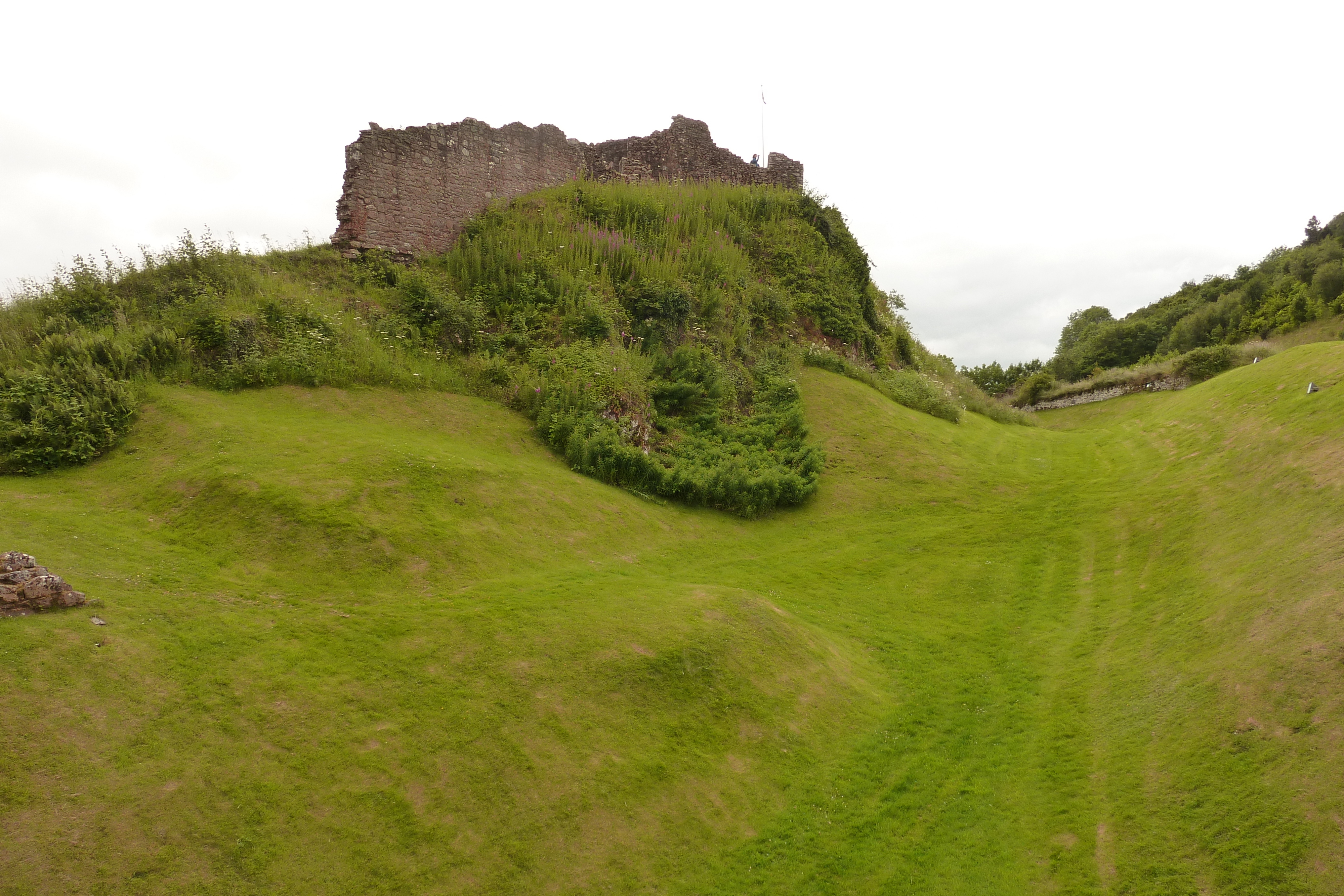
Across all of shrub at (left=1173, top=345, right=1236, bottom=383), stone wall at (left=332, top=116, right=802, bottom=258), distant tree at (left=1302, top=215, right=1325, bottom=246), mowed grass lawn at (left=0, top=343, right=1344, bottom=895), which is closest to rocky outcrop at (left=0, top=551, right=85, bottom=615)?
mowed grass lawn at (left=0, top=343, right=1344, bottom=895)

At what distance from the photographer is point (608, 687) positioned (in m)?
8.07

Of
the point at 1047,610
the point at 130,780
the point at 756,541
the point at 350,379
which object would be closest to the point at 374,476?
the point at 350,379

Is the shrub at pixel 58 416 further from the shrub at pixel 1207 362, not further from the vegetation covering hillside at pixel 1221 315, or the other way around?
→ the vegetation covering hillside at pixel 1221 315

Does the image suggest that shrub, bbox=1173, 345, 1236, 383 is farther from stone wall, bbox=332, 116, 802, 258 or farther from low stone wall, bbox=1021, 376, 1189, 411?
stone wall, bbox=332, 116, 802, 258

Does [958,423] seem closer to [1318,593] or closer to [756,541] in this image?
[756,541]

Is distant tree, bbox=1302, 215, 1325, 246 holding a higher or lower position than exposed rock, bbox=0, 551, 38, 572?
higher

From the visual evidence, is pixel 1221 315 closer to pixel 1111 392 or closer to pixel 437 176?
pixel 1111 392

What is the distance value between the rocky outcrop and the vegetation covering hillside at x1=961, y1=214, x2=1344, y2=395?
39048 mm

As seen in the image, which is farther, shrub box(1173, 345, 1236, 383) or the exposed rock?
shrub box(1173, 345, 1236, 383)

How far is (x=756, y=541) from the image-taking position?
14.2 m

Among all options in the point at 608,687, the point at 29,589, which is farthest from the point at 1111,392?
the point at 29,589

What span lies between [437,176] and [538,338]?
20.3 feet

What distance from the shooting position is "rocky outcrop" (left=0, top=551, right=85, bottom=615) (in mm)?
6602

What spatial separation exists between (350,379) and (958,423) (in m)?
18.2
